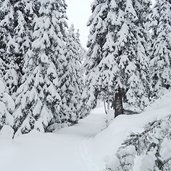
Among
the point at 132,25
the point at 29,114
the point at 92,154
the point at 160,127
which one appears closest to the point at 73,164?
the point at 92,154

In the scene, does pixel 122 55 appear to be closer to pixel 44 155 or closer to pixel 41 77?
pixel 41 77

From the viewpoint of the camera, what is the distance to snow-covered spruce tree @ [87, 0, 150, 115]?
18984 millimetres

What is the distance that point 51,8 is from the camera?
879 inches

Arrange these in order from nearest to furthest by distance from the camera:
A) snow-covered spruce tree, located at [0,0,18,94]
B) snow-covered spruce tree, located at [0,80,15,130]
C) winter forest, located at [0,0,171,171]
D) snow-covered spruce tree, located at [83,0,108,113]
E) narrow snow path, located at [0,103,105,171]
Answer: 1. narrow snow path, located at [0,103,105,171]
2. snow-covered spruce tree, located at [0,80,15,130]
3. winter forest, located at [0,0,171,171]
4. snow-covered spruce tree, located at [83,0,108,113]
5. snow-covered spruce tree, located at [0,0,18,94]

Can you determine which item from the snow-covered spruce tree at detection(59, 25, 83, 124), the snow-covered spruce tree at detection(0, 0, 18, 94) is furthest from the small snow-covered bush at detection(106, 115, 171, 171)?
the snow-covered spruce tree at detection(59, 25, 83, 124)

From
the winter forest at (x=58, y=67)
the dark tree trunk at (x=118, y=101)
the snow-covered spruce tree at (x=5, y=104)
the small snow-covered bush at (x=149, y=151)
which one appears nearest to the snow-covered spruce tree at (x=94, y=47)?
the winter forest at (x=58, y=67)

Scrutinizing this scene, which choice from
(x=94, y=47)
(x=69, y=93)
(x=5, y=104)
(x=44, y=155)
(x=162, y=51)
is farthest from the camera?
(x=69, y=93)

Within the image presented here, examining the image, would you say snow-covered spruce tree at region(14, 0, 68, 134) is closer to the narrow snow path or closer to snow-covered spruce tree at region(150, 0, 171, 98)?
the narrow snow path

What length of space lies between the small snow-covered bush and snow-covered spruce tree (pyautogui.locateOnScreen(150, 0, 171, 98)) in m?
21.7

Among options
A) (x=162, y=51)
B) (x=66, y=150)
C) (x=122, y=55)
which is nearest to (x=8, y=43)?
(x=122, y=55)

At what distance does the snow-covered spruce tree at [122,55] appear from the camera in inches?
747

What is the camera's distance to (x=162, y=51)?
85.7 ft

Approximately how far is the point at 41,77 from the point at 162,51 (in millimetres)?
11078

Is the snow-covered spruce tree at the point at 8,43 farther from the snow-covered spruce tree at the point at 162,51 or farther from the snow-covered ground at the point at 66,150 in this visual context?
the snow-covered spruce tree at the point at 162,51
